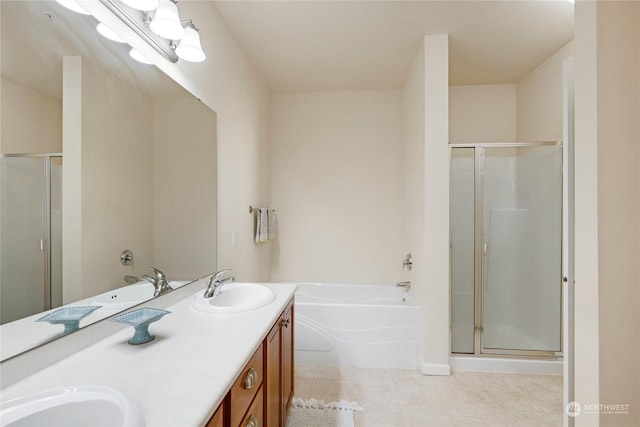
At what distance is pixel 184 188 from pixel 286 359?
3.60 feet

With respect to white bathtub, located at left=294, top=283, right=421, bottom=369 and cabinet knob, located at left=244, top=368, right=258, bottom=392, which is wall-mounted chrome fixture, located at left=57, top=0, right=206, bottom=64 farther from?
A: white bathtub, located at left=294, top=283, right=421, bottom=369

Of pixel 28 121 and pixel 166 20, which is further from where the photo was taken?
pixel 166 20

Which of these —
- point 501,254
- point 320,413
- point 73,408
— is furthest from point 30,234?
point 501,254

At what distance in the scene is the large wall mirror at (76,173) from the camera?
78cm

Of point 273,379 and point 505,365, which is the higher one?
point 273,379

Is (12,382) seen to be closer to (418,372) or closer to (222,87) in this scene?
(222,87)

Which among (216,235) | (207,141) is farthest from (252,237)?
(207,141)

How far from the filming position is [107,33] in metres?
1.10

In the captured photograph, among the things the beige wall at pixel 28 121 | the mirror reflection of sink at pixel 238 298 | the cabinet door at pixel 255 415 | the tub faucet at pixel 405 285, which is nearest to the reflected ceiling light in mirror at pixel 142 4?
the beige wall at pixel 28 121

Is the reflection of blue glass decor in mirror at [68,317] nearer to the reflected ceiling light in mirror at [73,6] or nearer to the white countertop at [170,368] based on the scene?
the white countertop at [170,368]

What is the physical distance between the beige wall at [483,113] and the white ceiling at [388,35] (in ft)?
0.44

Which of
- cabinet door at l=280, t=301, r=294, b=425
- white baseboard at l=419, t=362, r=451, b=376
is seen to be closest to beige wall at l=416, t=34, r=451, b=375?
white baseboard at l=419, t=362, r=451, b=376

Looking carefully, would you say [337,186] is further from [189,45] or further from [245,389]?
[245,389]

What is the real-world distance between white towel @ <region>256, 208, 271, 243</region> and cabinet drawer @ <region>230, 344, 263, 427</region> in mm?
1639
